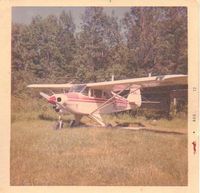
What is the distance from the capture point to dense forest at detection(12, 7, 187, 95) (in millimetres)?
1117

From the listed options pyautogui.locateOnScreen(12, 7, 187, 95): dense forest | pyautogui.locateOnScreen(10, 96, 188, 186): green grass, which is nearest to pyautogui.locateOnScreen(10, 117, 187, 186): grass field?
pyautogui.locateOnScreen(10, 96, 188, 186): green grass

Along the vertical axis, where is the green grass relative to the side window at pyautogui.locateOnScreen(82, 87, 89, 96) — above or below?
below

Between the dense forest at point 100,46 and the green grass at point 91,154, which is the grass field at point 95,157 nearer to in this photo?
the green grass at point 91,154

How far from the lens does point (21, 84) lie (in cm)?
111

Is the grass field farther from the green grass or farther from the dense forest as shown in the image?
the dense forest

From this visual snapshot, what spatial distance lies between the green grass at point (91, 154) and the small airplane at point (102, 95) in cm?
2

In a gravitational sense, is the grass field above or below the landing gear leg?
below

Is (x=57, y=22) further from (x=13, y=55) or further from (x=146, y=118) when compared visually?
(x=146, y=118)

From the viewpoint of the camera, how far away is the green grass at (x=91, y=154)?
111 centimetres

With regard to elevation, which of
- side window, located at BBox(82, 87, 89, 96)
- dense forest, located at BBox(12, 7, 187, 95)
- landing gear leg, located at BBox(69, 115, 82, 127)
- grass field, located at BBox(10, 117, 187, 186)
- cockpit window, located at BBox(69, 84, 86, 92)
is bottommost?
grass field, located at BBox(10, 117, 187, 186)

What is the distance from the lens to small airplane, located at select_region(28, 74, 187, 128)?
44.1 inches

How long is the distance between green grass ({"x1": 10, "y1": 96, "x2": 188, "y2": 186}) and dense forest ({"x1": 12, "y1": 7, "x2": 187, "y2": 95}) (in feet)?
0.25

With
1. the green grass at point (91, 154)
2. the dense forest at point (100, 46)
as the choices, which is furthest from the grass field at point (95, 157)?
the dense forest at point (100, 46)

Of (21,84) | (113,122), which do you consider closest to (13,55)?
(21,84)
